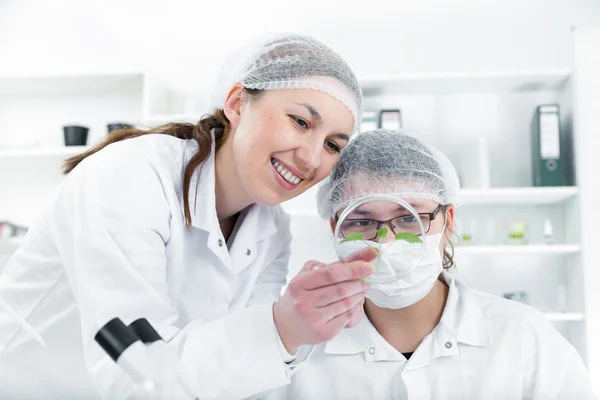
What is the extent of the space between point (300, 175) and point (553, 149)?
1.94m

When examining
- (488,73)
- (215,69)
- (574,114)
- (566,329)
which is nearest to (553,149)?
(574,114)

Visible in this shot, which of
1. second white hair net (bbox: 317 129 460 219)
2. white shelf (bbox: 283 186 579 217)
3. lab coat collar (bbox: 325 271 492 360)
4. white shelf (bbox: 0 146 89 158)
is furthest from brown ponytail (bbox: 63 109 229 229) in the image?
white shelf (bbox: 0 146 89 158)

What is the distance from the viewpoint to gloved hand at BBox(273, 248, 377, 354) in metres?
0.99

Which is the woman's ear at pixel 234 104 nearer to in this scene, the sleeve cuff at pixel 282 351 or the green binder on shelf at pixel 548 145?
the sleeve cuff at pixel 282 351

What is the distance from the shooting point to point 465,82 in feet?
9.78

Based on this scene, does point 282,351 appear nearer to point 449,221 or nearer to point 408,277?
point 408,277

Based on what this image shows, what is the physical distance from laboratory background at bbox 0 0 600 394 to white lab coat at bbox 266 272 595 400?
129 centimetres

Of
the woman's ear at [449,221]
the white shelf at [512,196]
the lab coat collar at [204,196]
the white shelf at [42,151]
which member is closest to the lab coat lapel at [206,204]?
the lab coat collar at [204,196]

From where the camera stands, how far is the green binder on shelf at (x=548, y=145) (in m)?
2.85

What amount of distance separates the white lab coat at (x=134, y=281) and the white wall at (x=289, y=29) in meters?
2.00

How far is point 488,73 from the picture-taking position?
2.90 meters

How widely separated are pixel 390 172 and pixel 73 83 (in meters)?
2.27

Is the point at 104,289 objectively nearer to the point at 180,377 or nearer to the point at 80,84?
the point at 180,377

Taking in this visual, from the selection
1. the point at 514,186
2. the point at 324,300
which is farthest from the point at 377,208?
the point at 514,186
